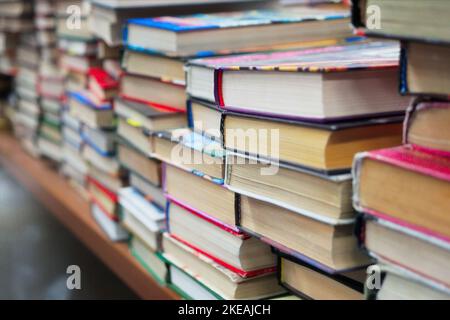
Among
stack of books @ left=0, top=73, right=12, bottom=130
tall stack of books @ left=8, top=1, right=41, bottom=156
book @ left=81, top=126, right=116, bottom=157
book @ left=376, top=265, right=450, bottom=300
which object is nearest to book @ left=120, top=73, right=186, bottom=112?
book @ left=81, top=126, right=116, bottom=157

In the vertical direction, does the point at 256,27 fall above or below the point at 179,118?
above

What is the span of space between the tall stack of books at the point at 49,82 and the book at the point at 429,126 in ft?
3.43

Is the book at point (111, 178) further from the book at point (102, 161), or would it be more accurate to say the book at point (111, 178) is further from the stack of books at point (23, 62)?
the stack of books at point (23, 62)

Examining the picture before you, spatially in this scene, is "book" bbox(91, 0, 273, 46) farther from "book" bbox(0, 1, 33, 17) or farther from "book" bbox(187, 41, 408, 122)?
"book" bbox(0, 1, 33, 17)

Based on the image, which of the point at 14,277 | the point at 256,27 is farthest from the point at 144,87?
the point at 14,277

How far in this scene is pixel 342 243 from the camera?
1.93ft

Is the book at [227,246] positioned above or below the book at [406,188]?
below

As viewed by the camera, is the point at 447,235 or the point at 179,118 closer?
the point at 447,235

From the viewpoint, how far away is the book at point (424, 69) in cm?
50

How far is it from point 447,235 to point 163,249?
49 centimetres

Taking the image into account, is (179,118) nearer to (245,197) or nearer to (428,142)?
(245,197)

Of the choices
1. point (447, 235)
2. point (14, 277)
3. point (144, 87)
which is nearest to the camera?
point (447, 235)

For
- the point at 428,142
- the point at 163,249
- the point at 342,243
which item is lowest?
the point at 163,249
